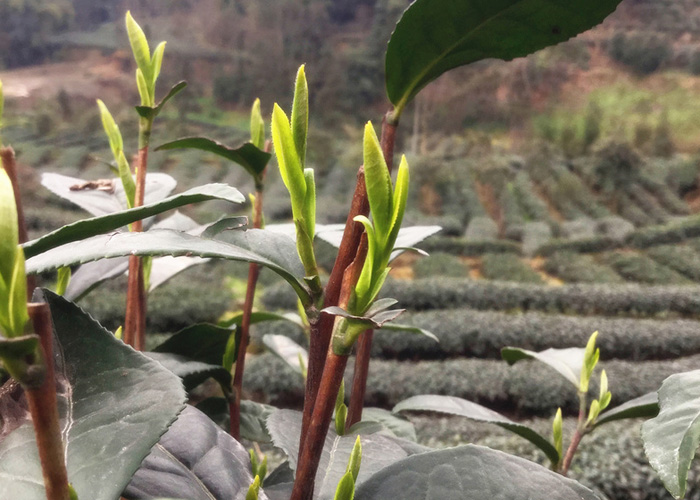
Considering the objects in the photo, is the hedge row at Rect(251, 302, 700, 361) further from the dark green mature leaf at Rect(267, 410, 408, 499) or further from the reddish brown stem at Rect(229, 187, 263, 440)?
the dark green mature leaf at Rect(267, 410, 408, 499)

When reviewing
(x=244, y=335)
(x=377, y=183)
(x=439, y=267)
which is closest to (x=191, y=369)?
(x=244, y=335)

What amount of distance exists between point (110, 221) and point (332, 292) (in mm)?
111

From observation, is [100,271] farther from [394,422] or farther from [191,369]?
[394,422]

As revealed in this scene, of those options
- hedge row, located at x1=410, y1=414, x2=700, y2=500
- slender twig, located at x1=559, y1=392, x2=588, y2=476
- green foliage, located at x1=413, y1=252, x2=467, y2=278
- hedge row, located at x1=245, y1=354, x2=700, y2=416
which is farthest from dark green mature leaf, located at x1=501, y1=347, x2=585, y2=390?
green foliage, located at x1=413, y1=252, x2=467, y2=278

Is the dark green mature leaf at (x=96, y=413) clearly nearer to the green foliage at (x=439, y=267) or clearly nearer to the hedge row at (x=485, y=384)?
the hedge row at (x=485, y=384)

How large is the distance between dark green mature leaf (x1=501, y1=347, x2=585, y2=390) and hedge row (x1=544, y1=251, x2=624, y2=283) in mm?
3713

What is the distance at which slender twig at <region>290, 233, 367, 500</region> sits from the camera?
21 centimetres

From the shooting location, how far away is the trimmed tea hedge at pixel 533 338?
118 inches

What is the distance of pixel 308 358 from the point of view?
25cm

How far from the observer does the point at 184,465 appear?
0.27 metres

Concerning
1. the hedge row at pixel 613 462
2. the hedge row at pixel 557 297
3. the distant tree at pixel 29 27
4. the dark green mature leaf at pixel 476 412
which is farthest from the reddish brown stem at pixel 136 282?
the distant tree at pixel 29 27

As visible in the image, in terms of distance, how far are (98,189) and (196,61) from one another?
4.35 metres

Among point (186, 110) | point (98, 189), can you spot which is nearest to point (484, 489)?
point (98, 189)

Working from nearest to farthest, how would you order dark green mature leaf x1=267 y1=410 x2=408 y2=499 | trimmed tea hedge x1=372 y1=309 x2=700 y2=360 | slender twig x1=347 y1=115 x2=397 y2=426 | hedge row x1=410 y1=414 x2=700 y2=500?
1. dark green mature leaf x1=267 y1=410 x2=408 y2=499
2. slender twig x1=347 y1=115 x2=397 y2=426
3. hedge row x1=410 y1=414 x2=700 y2=500
4. trimmed tea hedge x1=372 y1=309 x2=700 y2=360
